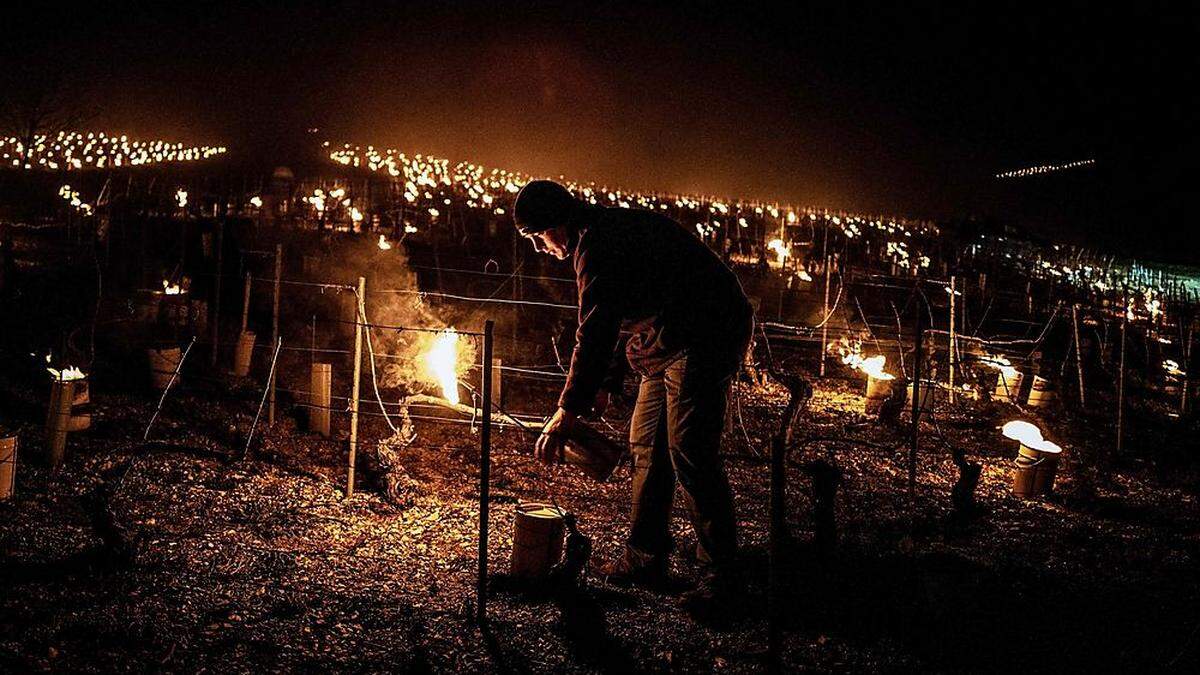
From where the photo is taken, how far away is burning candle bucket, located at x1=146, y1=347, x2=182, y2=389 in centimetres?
823

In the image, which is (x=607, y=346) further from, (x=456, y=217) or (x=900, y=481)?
(x=456, y=217)

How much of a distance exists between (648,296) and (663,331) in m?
0.23

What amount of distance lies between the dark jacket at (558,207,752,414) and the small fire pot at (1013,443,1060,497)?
165 inches

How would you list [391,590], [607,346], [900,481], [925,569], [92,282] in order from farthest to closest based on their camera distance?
[92,282]
[900,481]
[925,569]
[391,590]
[607,346]

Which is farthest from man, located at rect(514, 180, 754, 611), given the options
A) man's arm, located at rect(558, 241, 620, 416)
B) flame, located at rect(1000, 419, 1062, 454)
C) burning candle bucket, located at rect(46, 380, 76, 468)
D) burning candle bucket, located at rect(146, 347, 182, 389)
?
burning candle bucket, located at rect(146, 347, 182, 389)

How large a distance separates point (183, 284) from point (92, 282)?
49.1 inches

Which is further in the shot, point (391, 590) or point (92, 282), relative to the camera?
point (92, 282)

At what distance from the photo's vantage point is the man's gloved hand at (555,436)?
4.04 meters

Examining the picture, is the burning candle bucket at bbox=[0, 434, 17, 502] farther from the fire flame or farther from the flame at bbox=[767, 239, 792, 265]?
the flame at bbox=[767, 239, 792, 265]

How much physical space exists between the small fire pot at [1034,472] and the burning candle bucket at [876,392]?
283cm

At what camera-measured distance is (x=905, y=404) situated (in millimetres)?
9836

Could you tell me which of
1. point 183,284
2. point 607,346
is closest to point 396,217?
point 183,284

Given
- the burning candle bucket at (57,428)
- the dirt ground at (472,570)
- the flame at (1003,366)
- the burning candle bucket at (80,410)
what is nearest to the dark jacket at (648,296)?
the dirt ground at (472,570)

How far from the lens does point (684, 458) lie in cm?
424
